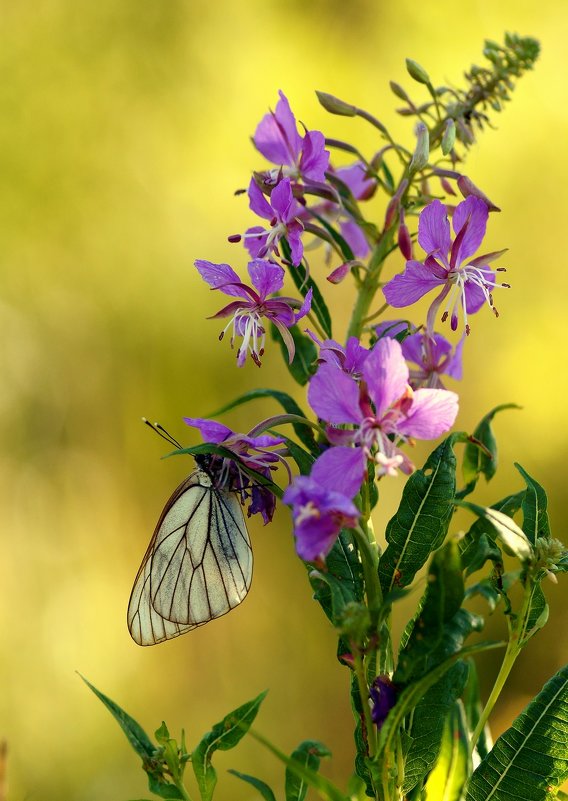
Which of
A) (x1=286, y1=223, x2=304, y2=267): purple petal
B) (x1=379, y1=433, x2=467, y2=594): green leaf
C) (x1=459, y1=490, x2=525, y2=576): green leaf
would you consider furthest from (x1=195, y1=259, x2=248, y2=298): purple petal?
(x1=459, y1=490, x2=525, y2=576): green leaf

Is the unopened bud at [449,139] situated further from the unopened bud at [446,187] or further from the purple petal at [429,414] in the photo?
the purple petal at [429,414]

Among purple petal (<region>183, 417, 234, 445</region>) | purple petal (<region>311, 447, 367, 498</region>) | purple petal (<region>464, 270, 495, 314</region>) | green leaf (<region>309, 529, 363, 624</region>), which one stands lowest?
green leaf (<region>309, 529, 363, 624</region>)

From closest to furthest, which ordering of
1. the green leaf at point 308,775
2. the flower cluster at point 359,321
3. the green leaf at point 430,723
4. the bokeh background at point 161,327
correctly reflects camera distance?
the green leaf at point 308,775
the flower cluster at point 359,321
the green leaf at point 430,723
the bokeh background at point 161,327

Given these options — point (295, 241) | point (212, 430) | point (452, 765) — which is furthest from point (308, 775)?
point (295, 241)

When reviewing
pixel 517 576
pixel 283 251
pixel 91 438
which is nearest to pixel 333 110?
pixel 283 251

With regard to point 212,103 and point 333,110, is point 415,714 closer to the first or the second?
point 333,110

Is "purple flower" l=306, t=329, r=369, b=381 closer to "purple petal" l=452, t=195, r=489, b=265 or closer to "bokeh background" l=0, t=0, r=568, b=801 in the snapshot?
"purple petal" l=452, t=195, r=489, b=265

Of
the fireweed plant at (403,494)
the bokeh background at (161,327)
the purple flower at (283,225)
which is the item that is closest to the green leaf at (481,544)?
the fireweed plant at (403,494)
